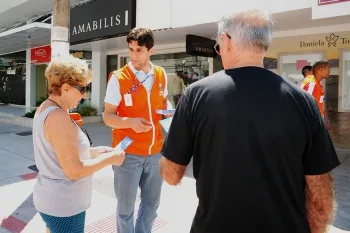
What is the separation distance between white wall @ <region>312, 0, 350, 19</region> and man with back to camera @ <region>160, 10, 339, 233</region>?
459 cm

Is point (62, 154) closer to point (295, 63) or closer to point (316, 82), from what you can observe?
point (316, 82)

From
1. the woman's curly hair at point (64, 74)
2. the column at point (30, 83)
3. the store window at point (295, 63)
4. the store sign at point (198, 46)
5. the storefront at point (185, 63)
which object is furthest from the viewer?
the column at point (30, 83)

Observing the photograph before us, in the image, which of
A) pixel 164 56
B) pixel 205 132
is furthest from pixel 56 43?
pixel 164 56

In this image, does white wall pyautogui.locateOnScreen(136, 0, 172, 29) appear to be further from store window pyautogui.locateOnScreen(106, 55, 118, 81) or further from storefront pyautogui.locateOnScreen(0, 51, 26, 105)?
storefront pyautogui.locateOnScreen(0, 51, 26, 105)

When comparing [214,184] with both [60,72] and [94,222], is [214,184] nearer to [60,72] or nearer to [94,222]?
[60,72]

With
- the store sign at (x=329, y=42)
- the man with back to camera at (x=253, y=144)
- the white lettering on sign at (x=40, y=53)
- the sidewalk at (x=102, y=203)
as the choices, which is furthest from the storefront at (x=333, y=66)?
the white lettering on sign at (x=40, y=53)

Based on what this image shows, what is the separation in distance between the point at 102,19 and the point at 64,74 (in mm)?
7446

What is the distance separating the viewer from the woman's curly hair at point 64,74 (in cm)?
199

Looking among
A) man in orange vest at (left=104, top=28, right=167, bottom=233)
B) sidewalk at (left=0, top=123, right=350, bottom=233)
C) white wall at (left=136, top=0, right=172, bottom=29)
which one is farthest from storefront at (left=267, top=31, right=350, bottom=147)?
man in orange vest at (left=104, top=28, right=167, bottom=233)

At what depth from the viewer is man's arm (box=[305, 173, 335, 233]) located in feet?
4.84

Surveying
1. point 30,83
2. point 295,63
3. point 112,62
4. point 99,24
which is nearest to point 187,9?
point 99,24

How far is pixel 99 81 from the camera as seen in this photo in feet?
45.6

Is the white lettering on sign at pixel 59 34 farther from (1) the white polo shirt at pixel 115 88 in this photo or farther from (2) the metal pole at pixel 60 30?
(1) the white polo shirt at pixel 115 88

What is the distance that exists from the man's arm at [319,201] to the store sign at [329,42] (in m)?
7.30
